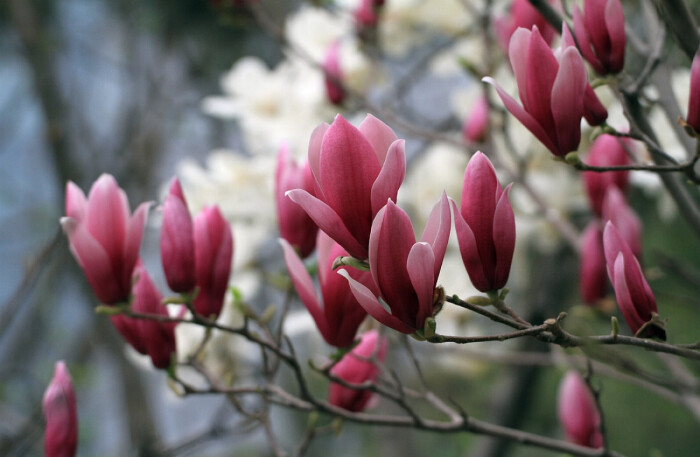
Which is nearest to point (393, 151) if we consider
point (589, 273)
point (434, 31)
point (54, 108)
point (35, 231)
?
point (589, 273)

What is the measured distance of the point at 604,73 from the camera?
1.54ft

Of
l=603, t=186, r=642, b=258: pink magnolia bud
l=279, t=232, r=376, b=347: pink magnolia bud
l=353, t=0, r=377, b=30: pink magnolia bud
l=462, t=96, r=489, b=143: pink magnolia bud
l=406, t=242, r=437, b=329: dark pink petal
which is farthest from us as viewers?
l=353, t=0, r=377, b=30: pink magnolia bud

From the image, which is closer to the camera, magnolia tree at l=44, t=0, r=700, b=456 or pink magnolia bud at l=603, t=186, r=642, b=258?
magnolia tree at l=44, t=0, r=700, b=456

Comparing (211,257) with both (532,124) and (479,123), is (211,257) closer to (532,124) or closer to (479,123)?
(532,124)

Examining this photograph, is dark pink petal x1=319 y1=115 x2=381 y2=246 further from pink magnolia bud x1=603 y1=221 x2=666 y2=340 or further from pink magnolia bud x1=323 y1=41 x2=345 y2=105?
pink magnolia bud x1=323 y1=41 x2=345 y2=105

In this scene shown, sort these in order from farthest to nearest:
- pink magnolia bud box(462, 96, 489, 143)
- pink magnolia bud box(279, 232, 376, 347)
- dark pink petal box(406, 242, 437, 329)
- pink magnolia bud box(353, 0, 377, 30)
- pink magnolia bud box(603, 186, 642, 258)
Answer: pink magnolia bud box(353, 0, 377, 30) → pink magnolia bud box(462, 96, 489, 143) → pink magnolia bud box(603, 186, 642, 258) → pink magnolia bud box(279, 232, 376, 347) → dark pink petal box(406, 242, 437, 329)

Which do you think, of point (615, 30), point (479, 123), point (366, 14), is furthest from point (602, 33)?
point (366, 14)

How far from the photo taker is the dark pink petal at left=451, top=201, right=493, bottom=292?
38cm

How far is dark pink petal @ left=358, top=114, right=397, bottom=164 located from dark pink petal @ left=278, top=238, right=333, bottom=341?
0.11 m

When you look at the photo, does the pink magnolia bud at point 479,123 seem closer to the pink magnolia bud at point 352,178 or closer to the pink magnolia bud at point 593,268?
the pink magnolia bud at point 593,268

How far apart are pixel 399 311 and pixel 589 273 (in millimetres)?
385

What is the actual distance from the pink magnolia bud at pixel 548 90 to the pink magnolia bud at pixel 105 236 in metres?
0.27

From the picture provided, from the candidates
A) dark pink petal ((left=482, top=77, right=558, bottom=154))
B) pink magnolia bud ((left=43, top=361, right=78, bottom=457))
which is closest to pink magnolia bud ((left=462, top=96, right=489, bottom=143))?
dark pink petal ((left=482, top=77, right=558, bottom=154))

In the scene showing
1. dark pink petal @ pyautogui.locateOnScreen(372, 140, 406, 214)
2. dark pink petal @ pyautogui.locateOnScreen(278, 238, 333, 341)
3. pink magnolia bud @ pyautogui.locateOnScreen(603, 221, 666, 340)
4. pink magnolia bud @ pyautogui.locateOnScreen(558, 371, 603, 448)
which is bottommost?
pink magnolia bud @ pyautogui.locateOnScreen(558, 371, 603, 448)
